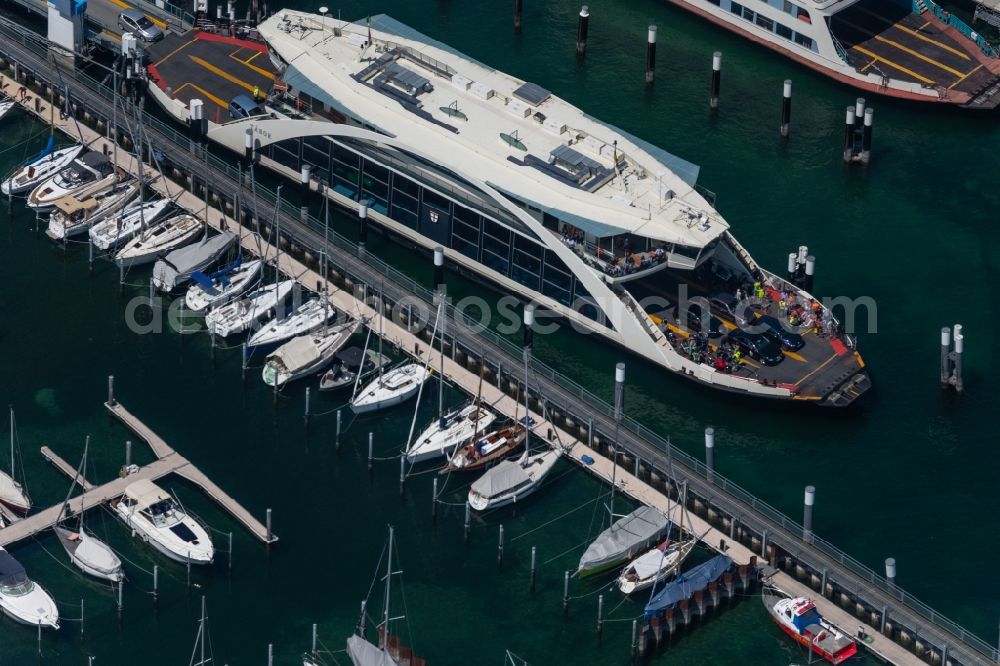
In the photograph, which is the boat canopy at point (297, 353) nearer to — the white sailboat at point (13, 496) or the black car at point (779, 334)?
the white sailboat at point (13, 496)

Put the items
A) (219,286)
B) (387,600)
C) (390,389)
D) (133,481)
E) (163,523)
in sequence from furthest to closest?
1. (219,286)
2. (390,389)
3. (133,481)
4. (163,523)
5. (387,600)

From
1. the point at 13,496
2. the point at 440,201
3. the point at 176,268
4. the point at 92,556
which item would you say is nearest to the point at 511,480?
the point at 440,201

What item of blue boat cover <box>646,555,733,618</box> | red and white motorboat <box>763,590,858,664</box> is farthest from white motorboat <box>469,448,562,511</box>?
red and white motorboat <box>763,590,858,664</box>

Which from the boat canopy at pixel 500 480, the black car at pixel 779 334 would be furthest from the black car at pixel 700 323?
the boat canopy at pixel 500 480

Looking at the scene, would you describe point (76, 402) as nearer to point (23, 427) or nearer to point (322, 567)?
point (23, 427)

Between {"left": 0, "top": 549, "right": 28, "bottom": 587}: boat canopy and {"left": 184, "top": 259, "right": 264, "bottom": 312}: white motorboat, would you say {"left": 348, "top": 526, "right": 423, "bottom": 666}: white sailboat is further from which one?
{"left": 184, "top": 259, "right": 264, "bottom": 312}: white motorboat

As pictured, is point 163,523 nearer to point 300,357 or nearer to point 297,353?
point 300,357
